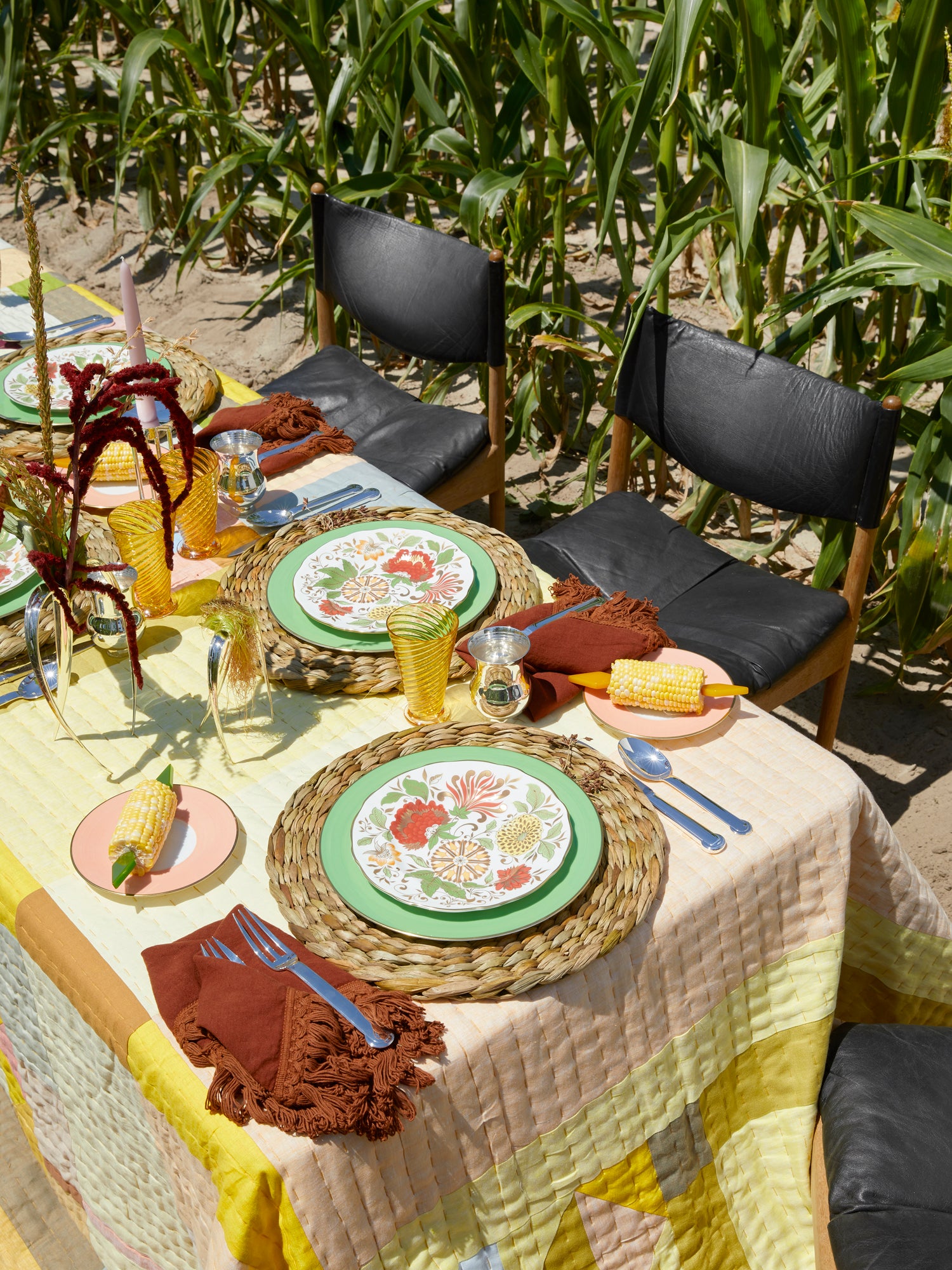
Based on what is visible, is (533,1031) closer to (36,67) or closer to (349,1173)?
(349,1173)

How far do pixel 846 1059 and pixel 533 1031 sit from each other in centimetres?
48

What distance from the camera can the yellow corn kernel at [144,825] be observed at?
1194mm

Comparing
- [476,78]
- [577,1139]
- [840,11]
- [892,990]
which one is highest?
[840,11]

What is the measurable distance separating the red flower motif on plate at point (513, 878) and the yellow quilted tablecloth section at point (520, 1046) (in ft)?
0.33

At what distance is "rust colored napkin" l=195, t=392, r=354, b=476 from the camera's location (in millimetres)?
1896

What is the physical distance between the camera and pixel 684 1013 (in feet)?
4.06

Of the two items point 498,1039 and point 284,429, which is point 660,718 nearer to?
point 498,1039

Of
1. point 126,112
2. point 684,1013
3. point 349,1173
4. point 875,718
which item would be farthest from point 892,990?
point 126,112

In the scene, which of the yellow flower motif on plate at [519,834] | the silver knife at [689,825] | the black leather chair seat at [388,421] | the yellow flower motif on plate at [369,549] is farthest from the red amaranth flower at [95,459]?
the black leather chair seat at [388,421]

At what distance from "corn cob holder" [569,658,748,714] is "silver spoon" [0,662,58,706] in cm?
66

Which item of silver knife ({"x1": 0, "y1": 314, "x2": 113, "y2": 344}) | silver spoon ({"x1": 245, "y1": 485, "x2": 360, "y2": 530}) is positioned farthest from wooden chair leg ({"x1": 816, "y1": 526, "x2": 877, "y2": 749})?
silver knife ({"x1": 0, "y1": 314, "x2": 113, "y2": 344})

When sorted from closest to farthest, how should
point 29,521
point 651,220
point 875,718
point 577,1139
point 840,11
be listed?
point 577,1139
point 29,521
point 840,11
point 875,718
point 651,220

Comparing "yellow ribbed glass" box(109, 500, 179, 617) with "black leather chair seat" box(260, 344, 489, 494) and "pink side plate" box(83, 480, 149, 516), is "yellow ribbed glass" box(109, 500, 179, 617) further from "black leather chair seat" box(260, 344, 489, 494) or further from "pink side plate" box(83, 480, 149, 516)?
"black leather chair seat" box(260, 344, 489, 494)

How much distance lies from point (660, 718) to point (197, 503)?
0.70 meters
